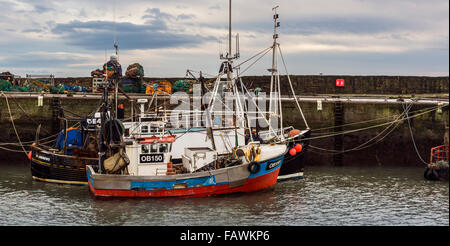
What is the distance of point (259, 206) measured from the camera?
18516 mm

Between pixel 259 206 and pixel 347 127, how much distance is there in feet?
35.9

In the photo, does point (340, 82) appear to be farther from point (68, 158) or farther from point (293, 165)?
point (68, 158)

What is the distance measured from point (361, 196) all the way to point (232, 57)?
8.19 metres

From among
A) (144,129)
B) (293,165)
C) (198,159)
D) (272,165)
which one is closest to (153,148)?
(198,159)

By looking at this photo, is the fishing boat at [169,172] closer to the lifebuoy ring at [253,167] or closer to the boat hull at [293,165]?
the lifebuoy ring at [253,167]

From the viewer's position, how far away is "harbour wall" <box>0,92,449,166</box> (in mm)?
26875

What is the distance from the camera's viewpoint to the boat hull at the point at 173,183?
19141 millimetres

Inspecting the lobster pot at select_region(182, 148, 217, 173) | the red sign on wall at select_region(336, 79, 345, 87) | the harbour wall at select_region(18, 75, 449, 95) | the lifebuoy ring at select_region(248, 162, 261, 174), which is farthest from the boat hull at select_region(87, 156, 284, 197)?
the red sign on wall at select_region(336, 79, 345, 87)

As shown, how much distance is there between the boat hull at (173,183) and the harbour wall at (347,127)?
822cm

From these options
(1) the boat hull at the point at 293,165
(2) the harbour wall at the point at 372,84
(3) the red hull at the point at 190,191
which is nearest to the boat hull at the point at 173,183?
(3) the red hull at the point at 190,191

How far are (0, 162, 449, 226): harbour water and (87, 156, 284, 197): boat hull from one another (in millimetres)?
308

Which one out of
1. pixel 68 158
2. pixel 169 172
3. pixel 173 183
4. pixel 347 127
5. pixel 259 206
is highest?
pixel 347 127
